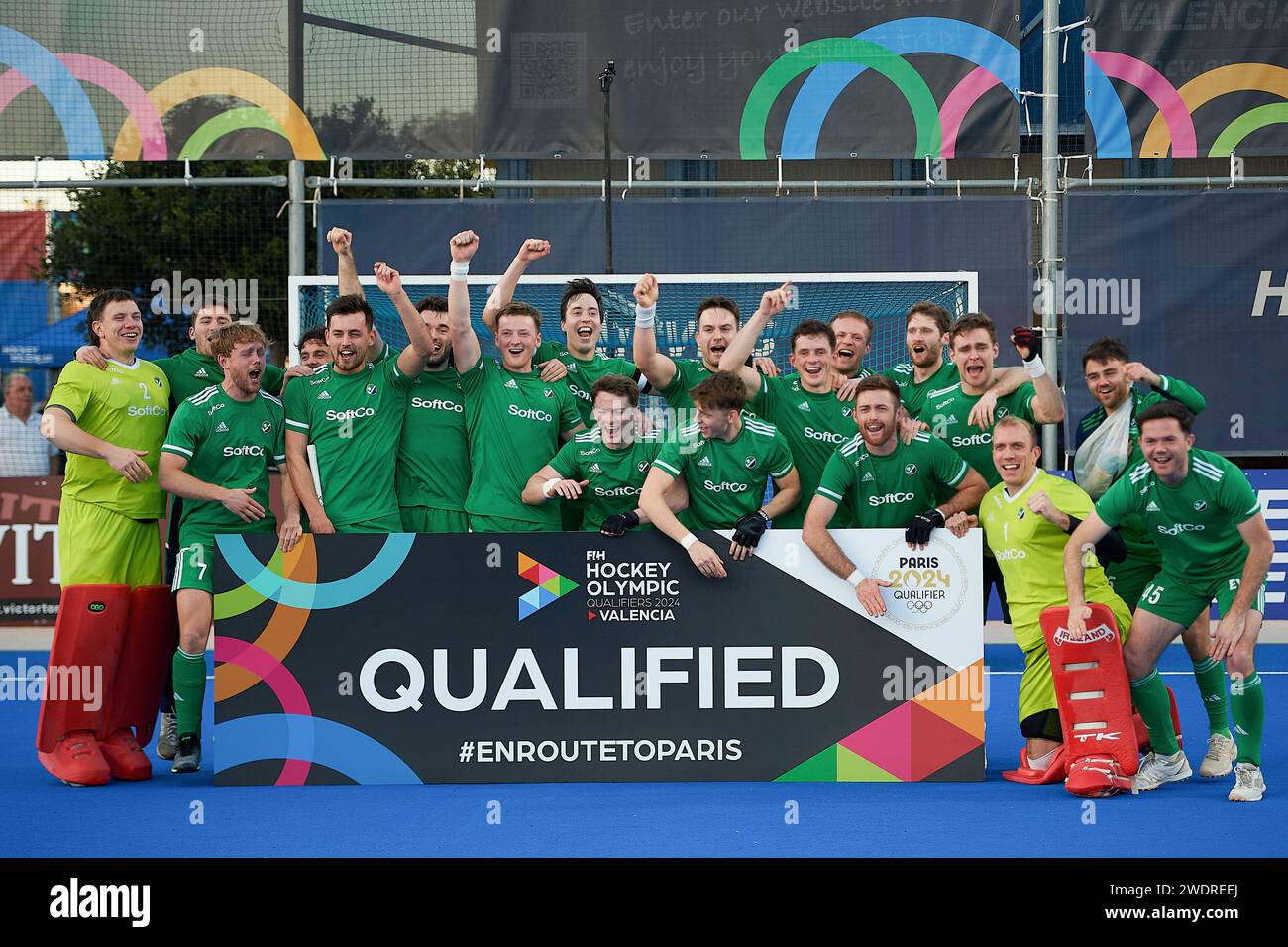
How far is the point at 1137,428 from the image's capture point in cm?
717

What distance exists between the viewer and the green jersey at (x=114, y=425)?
7.40 m

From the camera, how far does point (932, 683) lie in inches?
269

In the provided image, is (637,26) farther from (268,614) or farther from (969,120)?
(268,614)

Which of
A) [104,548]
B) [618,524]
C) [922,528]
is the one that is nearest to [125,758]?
[104,548]

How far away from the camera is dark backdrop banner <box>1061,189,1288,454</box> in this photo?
1267 cm

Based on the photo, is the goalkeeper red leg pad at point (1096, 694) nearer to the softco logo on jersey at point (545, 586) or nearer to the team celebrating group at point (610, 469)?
the team celebrating group at point (610, 469)

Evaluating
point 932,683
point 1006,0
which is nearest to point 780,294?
point 932,683

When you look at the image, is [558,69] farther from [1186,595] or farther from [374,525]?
[1186,595]

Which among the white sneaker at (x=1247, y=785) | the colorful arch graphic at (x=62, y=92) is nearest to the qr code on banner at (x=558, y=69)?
the colorful arch graphic at (x=62, y=92)

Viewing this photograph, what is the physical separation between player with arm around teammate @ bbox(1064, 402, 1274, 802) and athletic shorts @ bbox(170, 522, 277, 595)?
4.31 meters

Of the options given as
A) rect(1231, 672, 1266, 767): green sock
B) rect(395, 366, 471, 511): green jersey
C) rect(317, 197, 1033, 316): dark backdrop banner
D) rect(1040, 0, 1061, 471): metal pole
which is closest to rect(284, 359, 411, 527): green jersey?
rect(395, 366, 471, 511): green jersey

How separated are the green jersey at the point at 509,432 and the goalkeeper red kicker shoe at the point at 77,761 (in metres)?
2.29

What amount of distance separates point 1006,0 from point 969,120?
1.25 meters

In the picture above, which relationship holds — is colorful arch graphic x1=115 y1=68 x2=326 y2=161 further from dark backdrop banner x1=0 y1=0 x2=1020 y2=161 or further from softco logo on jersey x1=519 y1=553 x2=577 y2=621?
softco logo on jersey x1=519 y1=553 x2=577 y2=621
